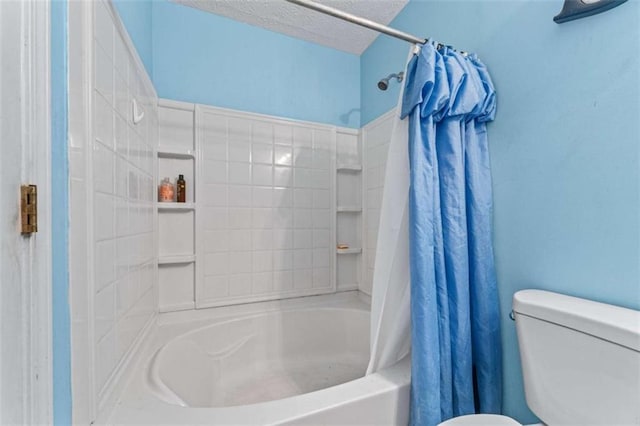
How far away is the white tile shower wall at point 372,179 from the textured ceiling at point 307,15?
1.97 ft

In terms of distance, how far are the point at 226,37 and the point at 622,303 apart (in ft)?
7.01

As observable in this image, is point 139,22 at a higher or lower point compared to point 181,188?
higher

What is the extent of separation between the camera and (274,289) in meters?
1.70

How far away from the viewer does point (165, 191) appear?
1438 mm

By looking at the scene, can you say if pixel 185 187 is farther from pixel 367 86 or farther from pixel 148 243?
pixel 367 86

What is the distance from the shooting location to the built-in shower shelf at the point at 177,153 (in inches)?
56.1

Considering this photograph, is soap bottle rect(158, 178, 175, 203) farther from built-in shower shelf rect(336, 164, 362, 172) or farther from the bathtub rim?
built-in shower shelf rect(336, 164, 362, 172)

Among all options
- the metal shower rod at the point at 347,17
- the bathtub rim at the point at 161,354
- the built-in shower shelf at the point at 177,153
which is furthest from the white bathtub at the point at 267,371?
the metal shower rod at the point at 347,17

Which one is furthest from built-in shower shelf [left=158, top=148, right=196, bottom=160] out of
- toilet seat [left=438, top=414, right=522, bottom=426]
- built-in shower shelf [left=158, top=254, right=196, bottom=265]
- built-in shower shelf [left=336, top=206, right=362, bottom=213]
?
toilet seat [left=438, top=414, right=522, bottom=426]

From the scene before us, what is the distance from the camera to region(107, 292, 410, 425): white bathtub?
0.77 metres

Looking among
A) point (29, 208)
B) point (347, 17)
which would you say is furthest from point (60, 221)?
point (347, 17)

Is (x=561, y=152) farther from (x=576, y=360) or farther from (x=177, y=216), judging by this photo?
(x=177, y=216)

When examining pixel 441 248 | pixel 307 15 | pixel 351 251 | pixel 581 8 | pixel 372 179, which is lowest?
pixel 351 251

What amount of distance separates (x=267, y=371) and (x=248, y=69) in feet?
6.11
